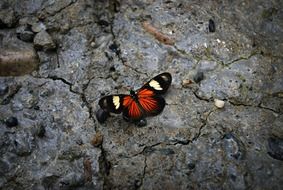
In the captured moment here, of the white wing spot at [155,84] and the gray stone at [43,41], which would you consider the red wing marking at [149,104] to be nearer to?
the white wing spot at [155,84]

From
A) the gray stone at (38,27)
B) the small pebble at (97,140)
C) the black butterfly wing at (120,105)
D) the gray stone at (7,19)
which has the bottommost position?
the small pebble at (97,140)

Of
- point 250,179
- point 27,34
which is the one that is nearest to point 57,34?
point 27,34

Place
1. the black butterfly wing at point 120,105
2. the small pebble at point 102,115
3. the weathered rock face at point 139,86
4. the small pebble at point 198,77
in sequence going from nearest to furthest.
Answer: the weathered rock face at point 139,86 → the black butterfly wing at point 120,105 → the small pebble at point 102,115 → the small pebble at point 198,77

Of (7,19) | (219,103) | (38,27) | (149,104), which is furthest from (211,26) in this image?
(7,19)

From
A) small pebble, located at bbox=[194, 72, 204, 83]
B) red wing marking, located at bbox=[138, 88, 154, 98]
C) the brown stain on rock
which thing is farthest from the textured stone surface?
small pebble, located at bbox=[194, 72, 204, 83]

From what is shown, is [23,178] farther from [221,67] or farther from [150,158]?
[221,67]

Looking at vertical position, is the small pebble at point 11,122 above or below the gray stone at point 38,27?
below

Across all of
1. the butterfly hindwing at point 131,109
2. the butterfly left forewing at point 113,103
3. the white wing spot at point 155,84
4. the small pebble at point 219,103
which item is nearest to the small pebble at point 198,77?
the small pebble at point 219,103
